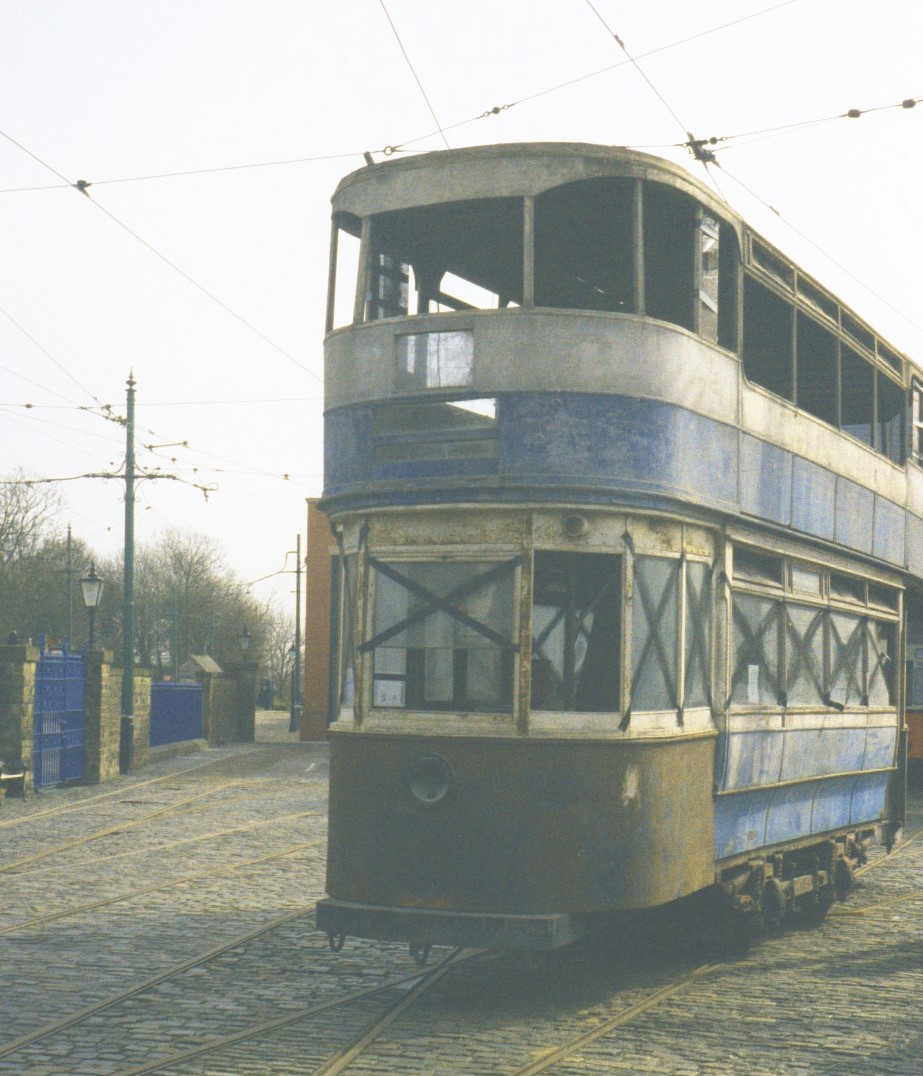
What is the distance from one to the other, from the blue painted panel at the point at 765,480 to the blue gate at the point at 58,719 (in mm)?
15527

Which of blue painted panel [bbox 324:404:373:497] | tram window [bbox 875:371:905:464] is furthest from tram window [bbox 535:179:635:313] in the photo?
tram window [bbox 875:371:905:464]

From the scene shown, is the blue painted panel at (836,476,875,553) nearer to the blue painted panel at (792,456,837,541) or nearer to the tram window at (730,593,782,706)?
the blue painted panel at (792,456,837,541)

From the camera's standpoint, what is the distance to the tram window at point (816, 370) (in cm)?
1147

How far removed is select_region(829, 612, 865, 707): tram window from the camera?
12.1 metres

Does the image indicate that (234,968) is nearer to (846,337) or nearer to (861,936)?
(861,936)

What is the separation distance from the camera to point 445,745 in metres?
8.45

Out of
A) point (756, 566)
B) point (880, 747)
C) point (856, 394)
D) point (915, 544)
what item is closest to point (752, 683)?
point (756, 566)

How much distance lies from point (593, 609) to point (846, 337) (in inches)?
189

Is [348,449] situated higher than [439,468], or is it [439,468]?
[348,449]

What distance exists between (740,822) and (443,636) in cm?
275

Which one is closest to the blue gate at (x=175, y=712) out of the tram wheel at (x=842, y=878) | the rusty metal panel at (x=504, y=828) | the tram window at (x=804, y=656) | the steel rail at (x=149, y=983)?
the steel rail at (x=149, y=983)

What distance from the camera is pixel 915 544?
14.5 meters

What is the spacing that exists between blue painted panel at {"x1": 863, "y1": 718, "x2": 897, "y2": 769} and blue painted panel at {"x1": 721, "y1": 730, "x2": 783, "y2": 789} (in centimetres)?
255

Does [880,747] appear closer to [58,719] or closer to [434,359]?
[434,359]
